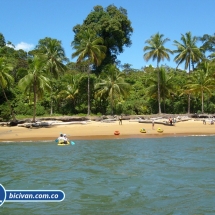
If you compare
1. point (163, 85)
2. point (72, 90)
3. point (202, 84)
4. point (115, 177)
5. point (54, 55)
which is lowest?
point (115, 177)

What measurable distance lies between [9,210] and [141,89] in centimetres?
4514

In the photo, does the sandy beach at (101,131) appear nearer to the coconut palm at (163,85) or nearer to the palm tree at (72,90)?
the coconut palm at (163,85)

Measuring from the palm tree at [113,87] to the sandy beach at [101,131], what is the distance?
788 cm

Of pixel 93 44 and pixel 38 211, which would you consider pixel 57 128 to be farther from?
pixel 38 211

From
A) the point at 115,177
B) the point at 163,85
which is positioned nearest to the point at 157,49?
the point at 163,85

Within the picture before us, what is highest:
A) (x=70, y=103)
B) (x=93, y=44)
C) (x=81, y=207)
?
(x=93, y=44)

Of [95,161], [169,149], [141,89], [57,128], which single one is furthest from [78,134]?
[141,89]

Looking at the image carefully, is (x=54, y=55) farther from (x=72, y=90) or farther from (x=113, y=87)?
(x=113, y=87)

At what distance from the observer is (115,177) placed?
40.7ft

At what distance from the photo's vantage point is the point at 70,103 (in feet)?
160

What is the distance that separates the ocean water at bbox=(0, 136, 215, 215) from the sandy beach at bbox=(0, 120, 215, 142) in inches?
190

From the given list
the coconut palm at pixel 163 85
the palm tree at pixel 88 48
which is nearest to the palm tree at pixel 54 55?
the palm tree at pixel 88 48

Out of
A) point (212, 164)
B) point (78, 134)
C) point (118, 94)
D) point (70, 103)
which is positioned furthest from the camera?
point (70, 103)

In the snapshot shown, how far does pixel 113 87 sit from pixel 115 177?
30005mm
